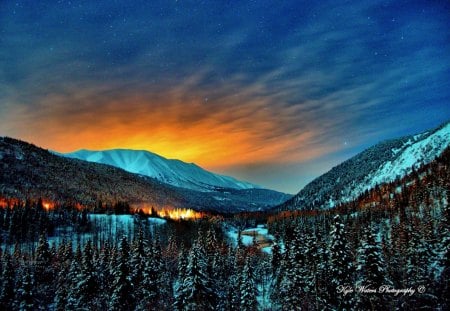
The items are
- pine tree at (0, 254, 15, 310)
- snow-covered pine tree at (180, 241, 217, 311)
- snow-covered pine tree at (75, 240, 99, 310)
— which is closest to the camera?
snow-covered pine tree at (180, 241, 217, 311)

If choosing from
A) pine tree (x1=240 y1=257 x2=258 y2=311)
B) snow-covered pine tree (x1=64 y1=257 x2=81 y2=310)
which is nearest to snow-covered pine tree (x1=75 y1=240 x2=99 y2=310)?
snow-covered pine tree (x1=64 y1=257 x2=81 y2=310)

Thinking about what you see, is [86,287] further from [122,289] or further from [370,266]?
[370,266]

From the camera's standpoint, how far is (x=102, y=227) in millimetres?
186500

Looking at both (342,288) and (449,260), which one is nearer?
(342,288)

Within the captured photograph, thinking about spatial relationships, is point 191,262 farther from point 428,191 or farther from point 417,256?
point 428,191

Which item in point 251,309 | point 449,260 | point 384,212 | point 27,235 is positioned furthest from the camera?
point 384,212

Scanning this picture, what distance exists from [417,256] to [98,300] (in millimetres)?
57414

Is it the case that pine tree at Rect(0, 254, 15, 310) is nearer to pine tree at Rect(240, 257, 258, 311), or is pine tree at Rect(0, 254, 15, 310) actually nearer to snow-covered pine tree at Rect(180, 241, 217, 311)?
snow-covered pine tree at Rect(180, 241, 217, 311)

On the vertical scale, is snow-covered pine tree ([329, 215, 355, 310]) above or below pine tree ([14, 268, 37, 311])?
above

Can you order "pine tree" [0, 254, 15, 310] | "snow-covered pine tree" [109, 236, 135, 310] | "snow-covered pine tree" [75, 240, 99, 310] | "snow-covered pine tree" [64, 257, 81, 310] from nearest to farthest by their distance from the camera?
"snow-covered pine tree" [109, 236, 135, 310] → "snow-covered pine tree" [64, 257, 81, 310] → "snow-covered pine tree" [75, 240, 99, 310] → "pine tree" [0, 254, 15, 310]

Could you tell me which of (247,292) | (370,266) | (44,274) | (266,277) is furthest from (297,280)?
(44,274)

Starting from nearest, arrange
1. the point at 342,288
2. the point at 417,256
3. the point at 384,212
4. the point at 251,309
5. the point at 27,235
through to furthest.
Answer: the point at 342,288 → the point at 251,309 → the point at 417,256 → the point at 27,235 → the point at 384,212

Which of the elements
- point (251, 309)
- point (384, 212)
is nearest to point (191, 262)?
point (251, 309)

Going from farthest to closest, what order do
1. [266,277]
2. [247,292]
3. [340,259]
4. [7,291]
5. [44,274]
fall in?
[266,277] < [44,274] < [7,291] < [247,292] < [340,259]
